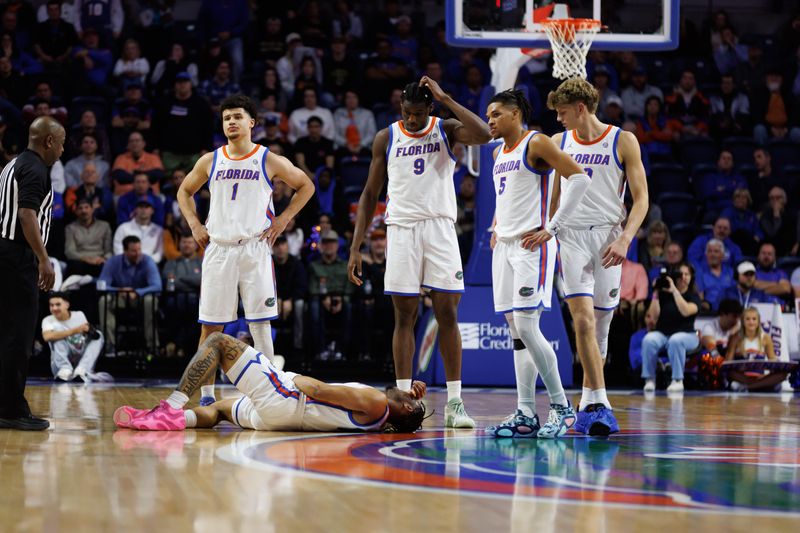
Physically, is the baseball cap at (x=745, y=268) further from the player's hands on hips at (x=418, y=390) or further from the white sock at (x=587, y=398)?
the player's hands on hips at (x=418, y=390)

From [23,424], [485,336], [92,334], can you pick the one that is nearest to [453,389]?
[23,424]

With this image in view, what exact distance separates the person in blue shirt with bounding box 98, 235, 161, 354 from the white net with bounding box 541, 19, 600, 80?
513 centimetres

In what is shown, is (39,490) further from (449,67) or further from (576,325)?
(449,67)

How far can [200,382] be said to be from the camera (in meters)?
6.36

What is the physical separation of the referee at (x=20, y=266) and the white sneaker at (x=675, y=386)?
→ 6.94m

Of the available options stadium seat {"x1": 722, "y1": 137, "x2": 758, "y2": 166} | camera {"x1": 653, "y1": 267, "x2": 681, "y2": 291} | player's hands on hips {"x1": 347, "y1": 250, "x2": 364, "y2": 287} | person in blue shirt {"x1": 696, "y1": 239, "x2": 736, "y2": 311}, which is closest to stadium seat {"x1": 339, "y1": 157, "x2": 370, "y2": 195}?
camera {"x1": 653, "y1": 267, "x2": 681, "y2": 291}

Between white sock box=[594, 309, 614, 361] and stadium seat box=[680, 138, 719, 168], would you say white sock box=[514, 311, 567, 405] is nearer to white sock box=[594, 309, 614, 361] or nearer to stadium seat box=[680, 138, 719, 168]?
white sock box=[594, 309, 614, 361]

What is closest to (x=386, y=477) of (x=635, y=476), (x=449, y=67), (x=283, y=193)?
(x=635, y=476)

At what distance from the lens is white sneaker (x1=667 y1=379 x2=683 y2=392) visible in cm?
1138

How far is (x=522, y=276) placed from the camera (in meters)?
6.38

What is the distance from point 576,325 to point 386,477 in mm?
2320

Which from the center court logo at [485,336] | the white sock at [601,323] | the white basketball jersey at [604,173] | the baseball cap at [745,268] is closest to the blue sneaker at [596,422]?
the white sock at [601,323]

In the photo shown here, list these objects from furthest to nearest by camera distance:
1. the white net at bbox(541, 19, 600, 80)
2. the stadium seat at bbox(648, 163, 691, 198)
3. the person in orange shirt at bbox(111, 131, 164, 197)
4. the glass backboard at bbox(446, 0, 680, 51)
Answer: the stadium seat at bbox(648, 163, 691, 198) < the person in orange shirt at bbox(111, 131, 164, 197) < the glass backboard at bbox(446, 0, 680, 51) < the white net at bbox(541, 19, 600, 80)

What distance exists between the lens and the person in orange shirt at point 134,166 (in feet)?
46.3
